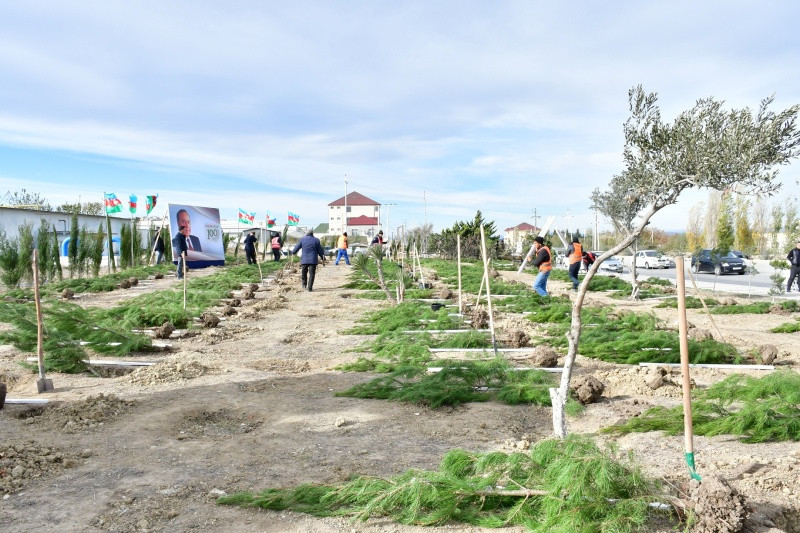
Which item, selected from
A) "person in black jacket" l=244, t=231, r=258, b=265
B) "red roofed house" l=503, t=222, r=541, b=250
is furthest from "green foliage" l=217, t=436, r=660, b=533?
"red roofed house" l=503, t=222, r=541, b=250

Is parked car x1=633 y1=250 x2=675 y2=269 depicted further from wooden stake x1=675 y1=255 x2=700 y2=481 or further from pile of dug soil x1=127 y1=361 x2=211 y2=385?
wooden stake x1=675 y1=255 x2=700 y2=481

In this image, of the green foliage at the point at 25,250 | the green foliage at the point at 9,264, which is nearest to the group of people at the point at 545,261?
the green foliage at the point at 25,250

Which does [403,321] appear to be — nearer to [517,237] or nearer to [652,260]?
[652,260]

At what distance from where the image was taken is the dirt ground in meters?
3.63

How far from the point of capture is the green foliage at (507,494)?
3.23 m

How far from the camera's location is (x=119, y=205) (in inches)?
1250

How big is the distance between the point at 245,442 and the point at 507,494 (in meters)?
2.35

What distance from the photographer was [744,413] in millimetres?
4871

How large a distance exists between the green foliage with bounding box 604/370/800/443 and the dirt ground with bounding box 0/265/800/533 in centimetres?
14

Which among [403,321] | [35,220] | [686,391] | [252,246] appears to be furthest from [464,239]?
[686,391]

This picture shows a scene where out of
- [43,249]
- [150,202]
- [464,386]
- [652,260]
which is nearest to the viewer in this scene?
[464,386]

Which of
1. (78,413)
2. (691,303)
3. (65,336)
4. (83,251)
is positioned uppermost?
(83,251)

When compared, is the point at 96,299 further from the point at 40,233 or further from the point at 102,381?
the point at 102,381

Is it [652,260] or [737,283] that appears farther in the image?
[652,260]
